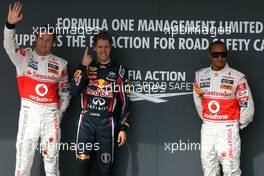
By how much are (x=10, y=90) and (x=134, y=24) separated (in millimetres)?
1367

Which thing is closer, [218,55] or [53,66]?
[218,55]

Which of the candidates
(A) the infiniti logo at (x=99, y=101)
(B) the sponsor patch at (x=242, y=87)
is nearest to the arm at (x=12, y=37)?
(A) the infiniti logo at (x=99, y=101)

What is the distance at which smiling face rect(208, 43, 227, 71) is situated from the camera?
15.3 feet

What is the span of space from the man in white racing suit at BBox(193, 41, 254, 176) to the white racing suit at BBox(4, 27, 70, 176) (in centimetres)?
132

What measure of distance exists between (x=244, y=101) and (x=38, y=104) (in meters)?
1.81

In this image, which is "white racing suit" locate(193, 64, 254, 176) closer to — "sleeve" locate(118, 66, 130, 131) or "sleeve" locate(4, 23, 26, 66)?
"sleeve" locate(118, 66, 130, 131)

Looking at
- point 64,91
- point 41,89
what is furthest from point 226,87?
point 41,89

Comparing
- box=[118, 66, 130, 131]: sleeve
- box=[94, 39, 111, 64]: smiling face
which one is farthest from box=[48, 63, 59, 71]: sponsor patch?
box=[118, 66, 130, 131]: sleeve

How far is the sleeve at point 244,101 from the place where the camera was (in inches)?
184

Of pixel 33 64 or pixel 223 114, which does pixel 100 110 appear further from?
pixel 223 114

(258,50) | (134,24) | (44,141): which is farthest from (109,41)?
(258,50)

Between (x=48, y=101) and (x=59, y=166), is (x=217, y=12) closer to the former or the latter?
(x=48, y=101)

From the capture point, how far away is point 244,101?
4.67m

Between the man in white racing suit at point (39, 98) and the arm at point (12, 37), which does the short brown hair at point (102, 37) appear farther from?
the arm at point (12, 37)
